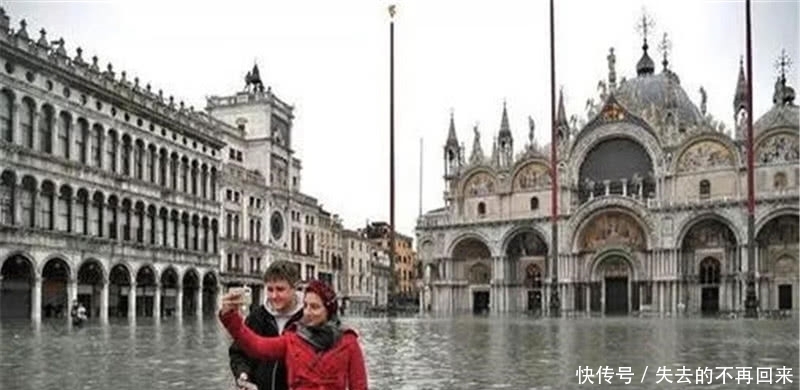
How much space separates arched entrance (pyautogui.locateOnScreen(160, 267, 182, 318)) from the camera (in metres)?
55.1

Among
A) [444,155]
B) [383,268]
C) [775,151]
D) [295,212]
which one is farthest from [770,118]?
[383,268]

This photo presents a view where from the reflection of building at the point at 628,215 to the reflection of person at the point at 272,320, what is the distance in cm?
5751

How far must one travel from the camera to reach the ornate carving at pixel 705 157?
210 feet

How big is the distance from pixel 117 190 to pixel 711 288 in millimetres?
37430

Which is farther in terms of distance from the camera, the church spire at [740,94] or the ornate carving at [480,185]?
the ornate carving at [480,185]

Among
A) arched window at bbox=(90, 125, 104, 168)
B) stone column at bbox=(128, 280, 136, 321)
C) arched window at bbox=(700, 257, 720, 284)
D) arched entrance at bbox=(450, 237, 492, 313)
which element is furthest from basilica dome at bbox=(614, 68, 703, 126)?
arched window at bbox=(90, 125, 104, 168)

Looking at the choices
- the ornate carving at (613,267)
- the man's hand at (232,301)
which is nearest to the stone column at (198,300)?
the ornate carving at (613,267)

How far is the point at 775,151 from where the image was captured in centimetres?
6166

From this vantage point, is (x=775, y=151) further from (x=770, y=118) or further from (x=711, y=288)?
(x=711, y=288)

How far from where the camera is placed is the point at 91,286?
157 feet

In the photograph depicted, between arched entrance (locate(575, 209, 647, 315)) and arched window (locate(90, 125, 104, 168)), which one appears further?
arched entrance (locate(575, 209, 647, 315))

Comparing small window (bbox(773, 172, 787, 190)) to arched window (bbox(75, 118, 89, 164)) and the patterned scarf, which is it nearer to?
arched window (bbox(75, 118, 89, 164))

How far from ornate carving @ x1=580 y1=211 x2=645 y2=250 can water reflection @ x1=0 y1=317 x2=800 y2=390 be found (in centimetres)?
3994

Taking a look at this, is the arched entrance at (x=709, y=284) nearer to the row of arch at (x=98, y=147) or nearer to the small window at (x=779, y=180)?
the small window at (x=779, y=180)
